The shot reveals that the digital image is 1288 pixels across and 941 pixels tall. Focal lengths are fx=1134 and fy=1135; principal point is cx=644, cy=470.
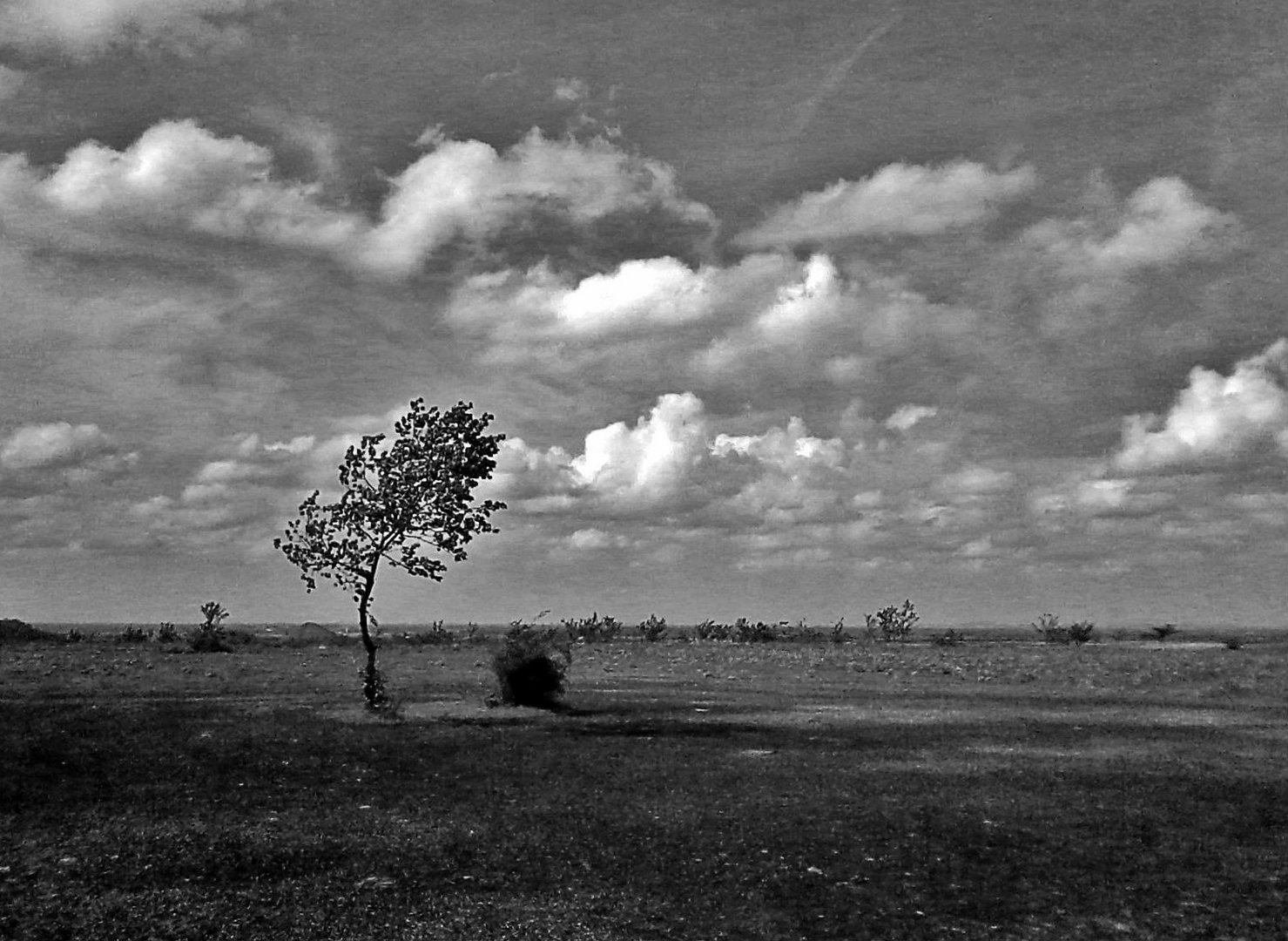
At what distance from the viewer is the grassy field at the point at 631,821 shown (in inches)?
428

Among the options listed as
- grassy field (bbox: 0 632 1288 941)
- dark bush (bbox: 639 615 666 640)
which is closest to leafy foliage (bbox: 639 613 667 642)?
dark bush (bbox: 639 615 666 640)

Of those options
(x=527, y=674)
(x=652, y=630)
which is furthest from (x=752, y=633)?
(x=527, y=674)

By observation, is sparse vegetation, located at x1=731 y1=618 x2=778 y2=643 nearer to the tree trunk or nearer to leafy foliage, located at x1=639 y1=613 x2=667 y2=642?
leafy foliage, located at x1=639 y1=613 x2=667 y2=642

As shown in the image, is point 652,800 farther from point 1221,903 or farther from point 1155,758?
point 1155,758

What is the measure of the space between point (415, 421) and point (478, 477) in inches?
84.8

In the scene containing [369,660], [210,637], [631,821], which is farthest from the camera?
[210,637]

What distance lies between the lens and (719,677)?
49.3 meters

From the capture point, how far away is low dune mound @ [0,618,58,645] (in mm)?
70938

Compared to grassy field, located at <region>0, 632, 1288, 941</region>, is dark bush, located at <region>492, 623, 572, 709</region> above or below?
above

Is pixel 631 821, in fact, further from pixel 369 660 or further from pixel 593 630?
pixel 593 630

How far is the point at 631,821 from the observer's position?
15.7 meters

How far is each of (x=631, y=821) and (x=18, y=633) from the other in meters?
72.0

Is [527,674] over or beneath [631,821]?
over

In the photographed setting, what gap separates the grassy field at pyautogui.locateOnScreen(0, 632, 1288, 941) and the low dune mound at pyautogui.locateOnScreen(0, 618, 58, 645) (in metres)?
42.4
